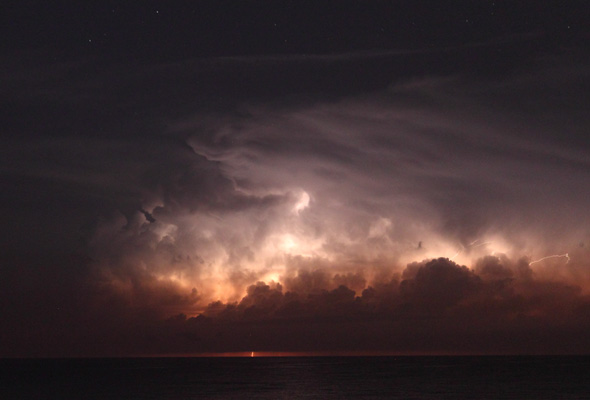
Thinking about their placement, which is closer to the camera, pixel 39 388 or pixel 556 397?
pixel 556 397

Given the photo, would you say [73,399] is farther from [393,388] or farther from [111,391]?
[393,388]

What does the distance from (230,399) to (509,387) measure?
188ft

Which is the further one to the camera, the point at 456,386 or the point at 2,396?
the point at 456,386

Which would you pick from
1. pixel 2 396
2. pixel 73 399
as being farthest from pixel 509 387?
pixel 2 396

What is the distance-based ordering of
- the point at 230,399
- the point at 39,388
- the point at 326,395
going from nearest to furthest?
the point at 230,399 < the point at 326,395 < the point at 39,388

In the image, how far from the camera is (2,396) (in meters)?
113

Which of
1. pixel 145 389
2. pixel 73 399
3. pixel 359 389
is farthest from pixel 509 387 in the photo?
pixel 73 399

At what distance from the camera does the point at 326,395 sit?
11100cm

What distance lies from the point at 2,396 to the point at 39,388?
2130 cm

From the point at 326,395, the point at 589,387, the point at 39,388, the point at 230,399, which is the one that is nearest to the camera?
the point at 230,399

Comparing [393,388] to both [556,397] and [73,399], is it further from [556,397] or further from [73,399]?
[73,399]

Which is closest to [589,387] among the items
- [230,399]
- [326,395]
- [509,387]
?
[509,387]

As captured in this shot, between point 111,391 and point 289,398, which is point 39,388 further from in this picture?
point 289,398

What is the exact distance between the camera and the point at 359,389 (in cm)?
12538
